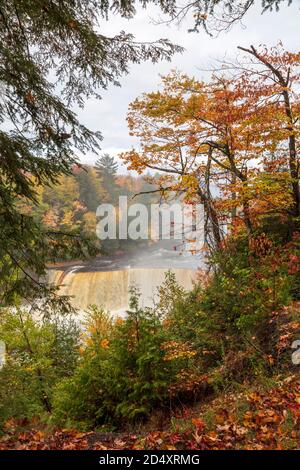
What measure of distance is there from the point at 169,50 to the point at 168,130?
16.0 ft

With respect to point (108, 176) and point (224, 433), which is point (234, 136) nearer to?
point (224, 433)

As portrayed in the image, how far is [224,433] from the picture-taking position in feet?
10.9

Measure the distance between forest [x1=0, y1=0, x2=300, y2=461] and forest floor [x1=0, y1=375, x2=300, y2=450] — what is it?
18 mm

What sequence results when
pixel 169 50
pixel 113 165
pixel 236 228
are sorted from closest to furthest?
pixel 169 50 < pixel 236 228 < pixel 113 165

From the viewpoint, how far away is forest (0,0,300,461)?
4016 millimetres

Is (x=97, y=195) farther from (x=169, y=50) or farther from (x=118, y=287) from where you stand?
(x=169, y=50)

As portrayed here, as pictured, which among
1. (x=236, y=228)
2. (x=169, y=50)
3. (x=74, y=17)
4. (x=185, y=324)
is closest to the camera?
(x=74, y=17)

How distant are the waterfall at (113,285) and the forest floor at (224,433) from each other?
2193cm

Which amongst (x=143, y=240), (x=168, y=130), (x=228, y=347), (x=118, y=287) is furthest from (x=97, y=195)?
(x=228, y=347)

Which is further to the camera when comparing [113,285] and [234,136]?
[113,285]

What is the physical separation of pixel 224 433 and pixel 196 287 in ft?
22.1

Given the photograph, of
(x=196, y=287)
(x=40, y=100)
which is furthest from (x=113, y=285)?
(x=40, y=100)

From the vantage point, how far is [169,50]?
519 cm

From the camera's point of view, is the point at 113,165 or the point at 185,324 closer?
the point at 185,324
